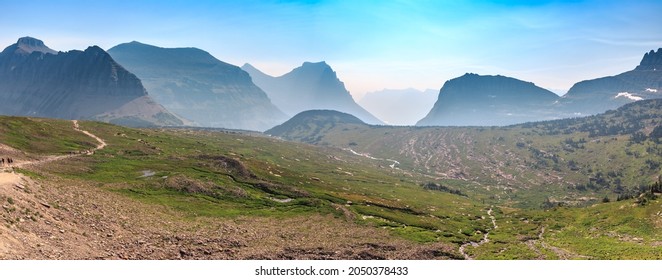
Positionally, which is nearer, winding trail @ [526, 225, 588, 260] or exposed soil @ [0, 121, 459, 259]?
exposed soil @ [0, 121, 459, 259]

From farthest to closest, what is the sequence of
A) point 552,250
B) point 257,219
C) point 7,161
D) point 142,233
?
point 7,161, point 257,219, point 552,250, point 142,233

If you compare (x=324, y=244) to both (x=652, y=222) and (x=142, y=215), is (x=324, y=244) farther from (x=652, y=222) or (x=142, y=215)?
(x=652, y=222)

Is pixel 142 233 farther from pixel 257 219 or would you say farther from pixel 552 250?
pixel 552 250

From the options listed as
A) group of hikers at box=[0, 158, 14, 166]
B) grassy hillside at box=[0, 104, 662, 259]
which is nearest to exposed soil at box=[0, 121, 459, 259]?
grassy hillside at box=[0, 104, 662, 259]

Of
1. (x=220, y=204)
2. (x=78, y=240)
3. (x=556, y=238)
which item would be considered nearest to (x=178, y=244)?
(x=78, y=240)

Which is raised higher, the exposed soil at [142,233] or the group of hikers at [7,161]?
the group of hikers at [7,161]

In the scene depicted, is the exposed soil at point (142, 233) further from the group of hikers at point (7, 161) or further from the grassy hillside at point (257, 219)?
the group of hikers at point (7, 161)

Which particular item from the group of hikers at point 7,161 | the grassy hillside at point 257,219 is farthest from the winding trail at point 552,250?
the group of hikers at point 7,161

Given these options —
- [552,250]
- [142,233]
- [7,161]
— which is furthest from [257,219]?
[552,250]

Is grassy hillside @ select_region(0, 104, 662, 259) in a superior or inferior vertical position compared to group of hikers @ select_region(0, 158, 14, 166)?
inferior

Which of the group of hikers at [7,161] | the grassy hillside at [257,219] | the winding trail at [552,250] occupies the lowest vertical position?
the winding trail at [552,250]

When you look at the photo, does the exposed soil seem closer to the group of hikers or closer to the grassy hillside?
the grassy hillside
